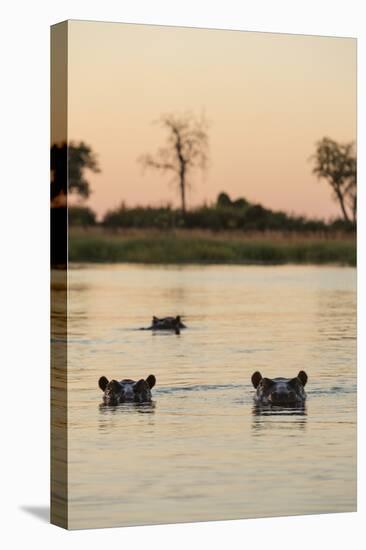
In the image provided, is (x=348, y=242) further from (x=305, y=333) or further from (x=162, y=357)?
(x=162, y=357)

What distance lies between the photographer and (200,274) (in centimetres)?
1733

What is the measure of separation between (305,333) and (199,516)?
202 cm

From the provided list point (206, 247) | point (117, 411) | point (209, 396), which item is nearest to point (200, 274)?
point (206, 247)

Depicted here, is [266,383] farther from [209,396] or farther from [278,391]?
[209,396]

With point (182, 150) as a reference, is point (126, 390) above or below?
below

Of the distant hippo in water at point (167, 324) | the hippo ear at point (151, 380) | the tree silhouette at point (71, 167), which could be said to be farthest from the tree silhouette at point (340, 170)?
the hippo ear at point (151, 380)

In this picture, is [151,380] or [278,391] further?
[278,391]

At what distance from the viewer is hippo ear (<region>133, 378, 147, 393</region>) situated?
16.8 metres

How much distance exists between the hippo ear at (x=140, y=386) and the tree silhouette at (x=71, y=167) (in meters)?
1.70

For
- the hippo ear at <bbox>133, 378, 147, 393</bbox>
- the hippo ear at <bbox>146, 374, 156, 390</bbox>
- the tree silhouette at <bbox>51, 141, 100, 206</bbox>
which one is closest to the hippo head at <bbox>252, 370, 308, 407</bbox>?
the hippo ear at <bbox>146, 374, 156, 390</bbox>

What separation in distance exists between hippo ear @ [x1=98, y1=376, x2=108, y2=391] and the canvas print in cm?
2

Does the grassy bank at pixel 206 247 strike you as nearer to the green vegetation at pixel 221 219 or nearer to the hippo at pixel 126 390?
the green vegetation at pixel 221 219

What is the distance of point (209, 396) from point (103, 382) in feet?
3.37

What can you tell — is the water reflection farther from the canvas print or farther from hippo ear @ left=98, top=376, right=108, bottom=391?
hippo ear @ left=98, top=376, right=108, bottom=391
